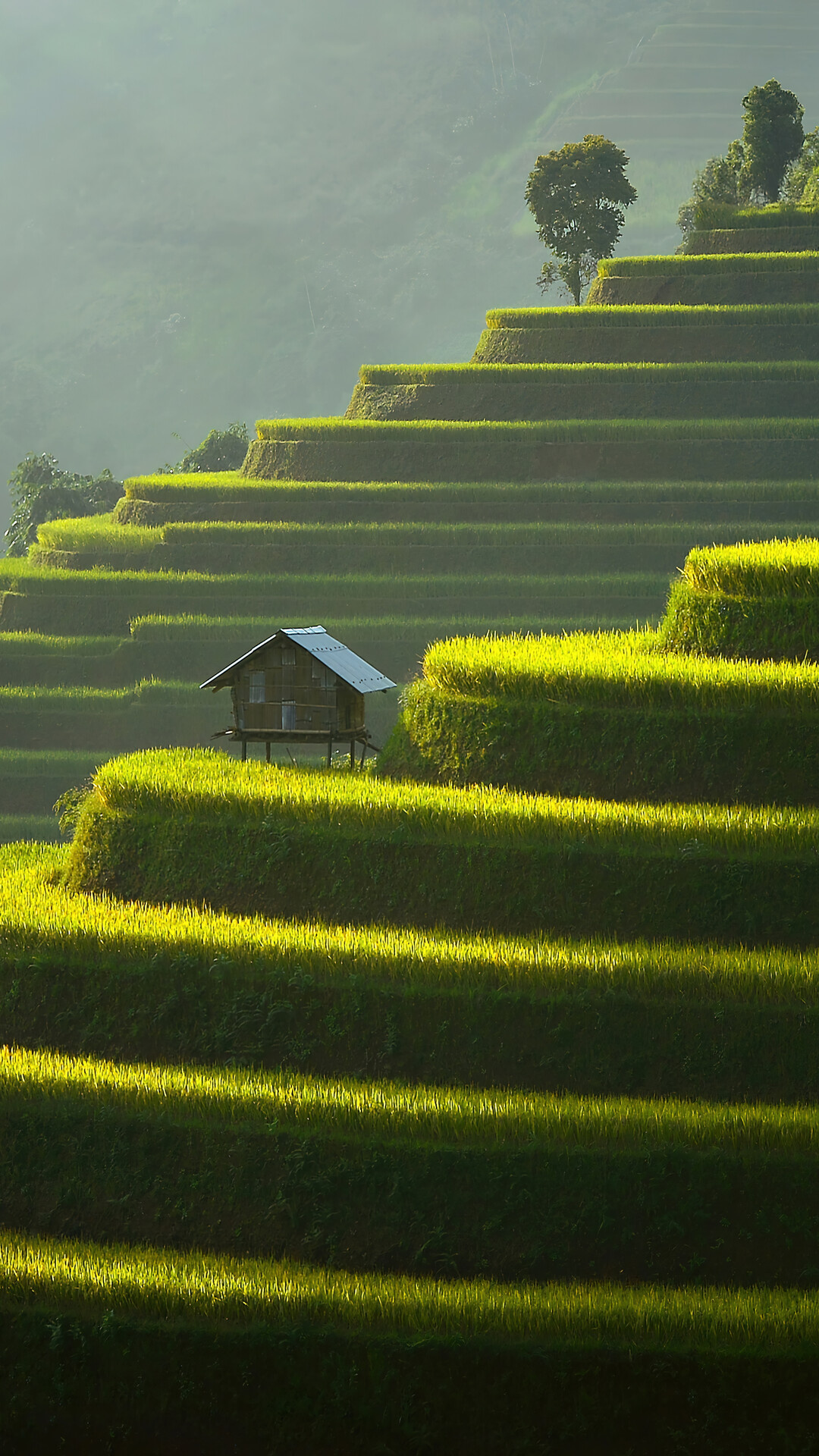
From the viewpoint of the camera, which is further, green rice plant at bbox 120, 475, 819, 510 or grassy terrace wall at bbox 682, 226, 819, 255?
grassy terrace wall at bbox 682, 226, 819, 255

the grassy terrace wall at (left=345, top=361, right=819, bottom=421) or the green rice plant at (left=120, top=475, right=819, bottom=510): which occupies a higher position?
the grassy terrace wall at (left=345, top=361, right=819, bottom=421)

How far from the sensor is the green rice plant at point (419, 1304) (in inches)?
354

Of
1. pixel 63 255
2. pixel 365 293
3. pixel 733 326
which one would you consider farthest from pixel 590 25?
pixel 733 326

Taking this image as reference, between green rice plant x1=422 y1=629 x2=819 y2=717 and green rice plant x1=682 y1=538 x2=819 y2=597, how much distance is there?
776 millimetres

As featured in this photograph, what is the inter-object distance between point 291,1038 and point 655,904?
3042 millimetres

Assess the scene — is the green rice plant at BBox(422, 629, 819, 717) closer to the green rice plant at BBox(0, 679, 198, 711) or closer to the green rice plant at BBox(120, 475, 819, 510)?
the green rice plant at BBox(0, 679, 198, 711)

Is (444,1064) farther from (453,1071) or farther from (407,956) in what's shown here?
(407,956)

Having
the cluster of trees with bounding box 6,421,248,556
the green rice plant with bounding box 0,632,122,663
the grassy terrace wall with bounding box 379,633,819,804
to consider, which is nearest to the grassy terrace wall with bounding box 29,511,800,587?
the green rice plant with bounding box 0,632,122,663

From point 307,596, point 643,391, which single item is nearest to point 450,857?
point 307,596

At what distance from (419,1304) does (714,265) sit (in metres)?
30.1

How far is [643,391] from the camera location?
32.2 metres

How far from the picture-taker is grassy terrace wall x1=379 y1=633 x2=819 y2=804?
43.0 ft

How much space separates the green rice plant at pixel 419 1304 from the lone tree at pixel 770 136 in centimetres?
3549

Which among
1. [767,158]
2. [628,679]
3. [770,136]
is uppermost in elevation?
[770,136]
